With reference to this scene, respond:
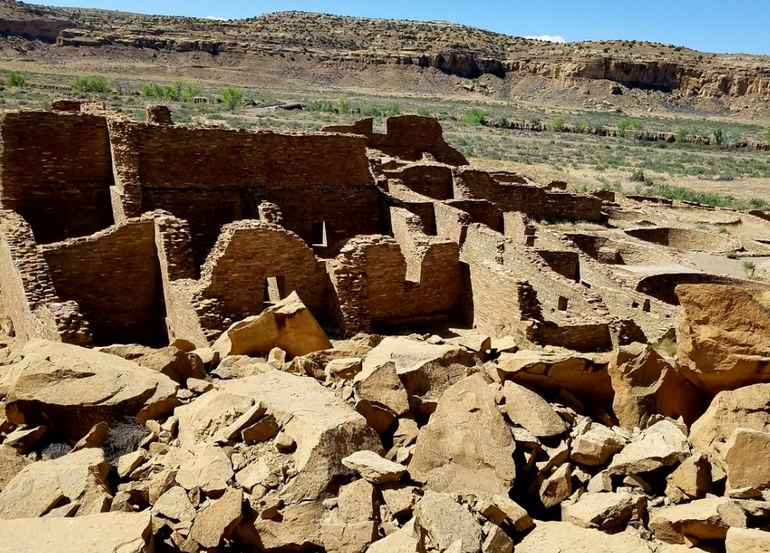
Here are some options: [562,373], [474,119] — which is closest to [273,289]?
[562,373]

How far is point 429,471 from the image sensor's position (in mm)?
5285

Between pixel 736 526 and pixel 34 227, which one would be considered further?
pixel 34 227

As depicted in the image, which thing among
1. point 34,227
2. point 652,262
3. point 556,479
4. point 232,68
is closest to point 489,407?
point 556,479

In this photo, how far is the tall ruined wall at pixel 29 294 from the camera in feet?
26.5

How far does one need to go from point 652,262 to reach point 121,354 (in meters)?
16.8

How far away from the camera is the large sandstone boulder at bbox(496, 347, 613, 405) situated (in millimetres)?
6766

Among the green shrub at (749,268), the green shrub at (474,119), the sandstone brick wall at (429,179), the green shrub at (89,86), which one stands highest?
the green shrub at (89,86)

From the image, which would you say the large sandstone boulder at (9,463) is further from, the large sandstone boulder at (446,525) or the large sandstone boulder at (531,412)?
the large sandstone boulder at (531,412)

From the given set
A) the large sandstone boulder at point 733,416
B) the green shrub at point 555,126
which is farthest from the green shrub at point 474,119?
the large sandstone boulder at point 733,416

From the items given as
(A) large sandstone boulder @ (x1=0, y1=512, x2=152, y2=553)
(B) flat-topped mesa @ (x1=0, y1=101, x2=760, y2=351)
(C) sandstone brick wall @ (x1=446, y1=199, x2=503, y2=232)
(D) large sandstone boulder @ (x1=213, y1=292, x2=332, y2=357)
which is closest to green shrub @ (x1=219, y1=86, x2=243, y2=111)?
(C) sandstone brick wall @ (x1=446, y1=199, x2=503, y2=232)

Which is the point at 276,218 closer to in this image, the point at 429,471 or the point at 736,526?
the point at 429,471

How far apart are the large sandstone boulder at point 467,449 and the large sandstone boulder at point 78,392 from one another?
2595mm

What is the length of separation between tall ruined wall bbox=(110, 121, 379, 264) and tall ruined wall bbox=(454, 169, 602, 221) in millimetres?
6562

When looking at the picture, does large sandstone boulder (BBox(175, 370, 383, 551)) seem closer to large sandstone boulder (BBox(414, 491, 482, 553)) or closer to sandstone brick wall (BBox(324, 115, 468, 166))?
large sandstone boulder (BBox(414, 491, 482, 553))
